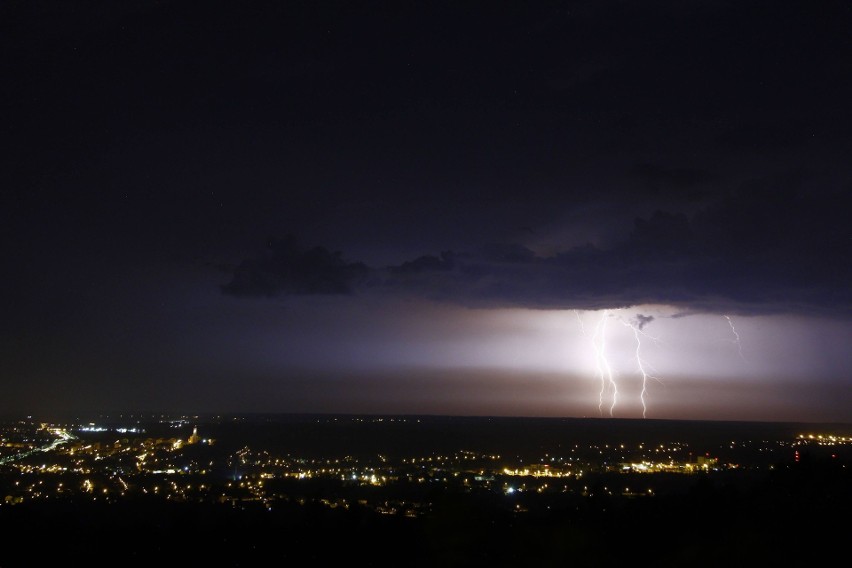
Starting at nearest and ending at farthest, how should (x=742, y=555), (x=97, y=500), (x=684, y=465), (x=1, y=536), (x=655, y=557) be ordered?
(x=742, y=555) → (x=655, y=557) → (x=1, y=536) → (x=97, y=500) → (x=684, y=465)

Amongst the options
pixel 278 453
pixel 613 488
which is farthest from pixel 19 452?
pixel 613 488

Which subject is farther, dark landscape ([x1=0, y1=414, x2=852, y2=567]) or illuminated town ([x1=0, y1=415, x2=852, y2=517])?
illuminated town ([x1=0, y1=415, x2=852, y2=517])

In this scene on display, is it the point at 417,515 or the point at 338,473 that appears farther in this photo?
the point at 338,473

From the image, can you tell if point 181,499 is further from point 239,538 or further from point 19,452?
point 19,452

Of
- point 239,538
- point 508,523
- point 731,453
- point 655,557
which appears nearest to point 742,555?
point 655,557

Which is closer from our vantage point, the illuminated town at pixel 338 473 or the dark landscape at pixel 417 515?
the dark landscape at pixel 417 515

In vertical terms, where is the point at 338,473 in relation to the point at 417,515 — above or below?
below

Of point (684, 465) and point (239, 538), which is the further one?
point (684, 465)

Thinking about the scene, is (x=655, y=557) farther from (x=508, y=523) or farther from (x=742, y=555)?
(x=508, y=523)

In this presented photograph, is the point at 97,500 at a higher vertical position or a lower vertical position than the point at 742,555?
lower

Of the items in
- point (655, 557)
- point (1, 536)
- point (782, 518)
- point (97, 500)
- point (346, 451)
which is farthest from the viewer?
point (346, 451)
